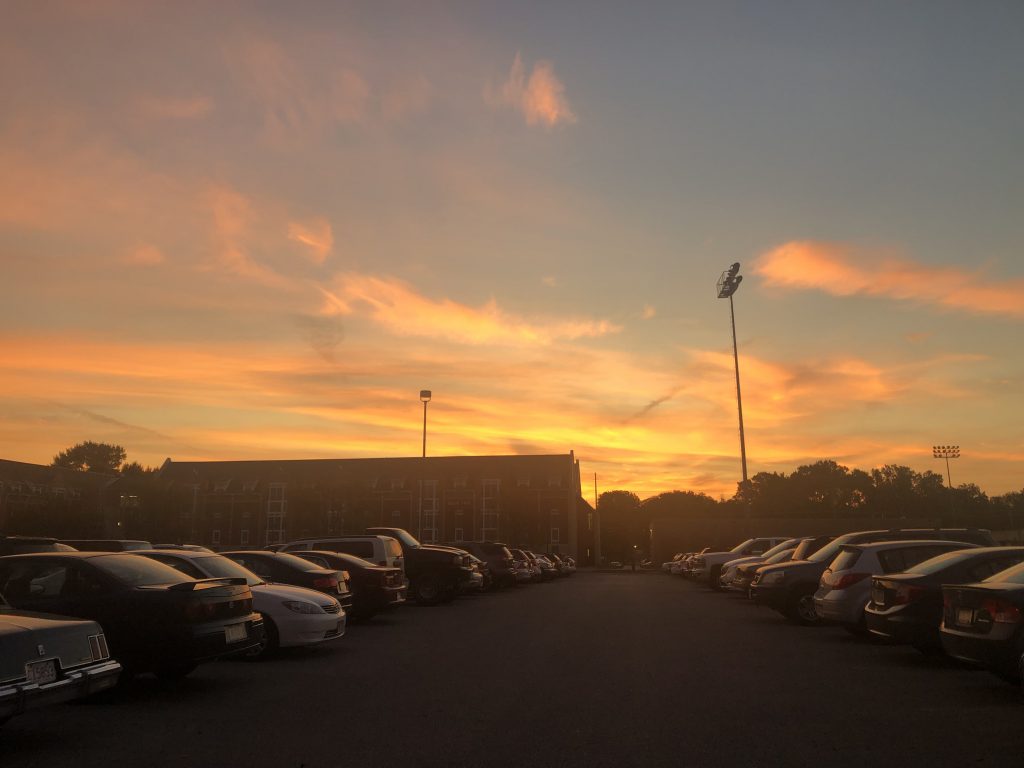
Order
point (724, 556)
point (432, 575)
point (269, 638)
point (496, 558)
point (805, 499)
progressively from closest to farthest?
point (269, 638), point (432, 575), point (724, 556), point (496, 558), point (805, 499)

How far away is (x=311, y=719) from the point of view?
24.7ft

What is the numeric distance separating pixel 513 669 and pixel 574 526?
76699 millimetres

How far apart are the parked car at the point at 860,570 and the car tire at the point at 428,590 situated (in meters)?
11.5

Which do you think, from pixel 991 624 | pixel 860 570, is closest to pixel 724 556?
pixel 860 570

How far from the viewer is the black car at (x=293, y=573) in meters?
13.9

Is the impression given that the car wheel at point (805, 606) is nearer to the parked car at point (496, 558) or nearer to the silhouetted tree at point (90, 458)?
the parked car at point (496, 558)

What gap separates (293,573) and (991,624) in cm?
1017

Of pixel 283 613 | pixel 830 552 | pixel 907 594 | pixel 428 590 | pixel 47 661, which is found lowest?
pixel 428 590

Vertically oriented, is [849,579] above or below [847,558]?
below

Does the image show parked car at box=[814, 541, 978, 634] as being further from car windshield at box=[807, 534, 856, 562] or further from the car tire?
the car tire

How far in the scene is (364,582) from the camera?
16312mm

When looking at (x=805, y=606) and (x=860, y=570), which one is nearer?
(x=860, y=570)

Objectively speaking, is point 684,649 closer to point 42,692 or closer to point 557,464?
point 42,692

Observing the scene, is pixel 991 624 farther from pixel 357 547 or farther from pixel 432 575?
pixel 432 575
